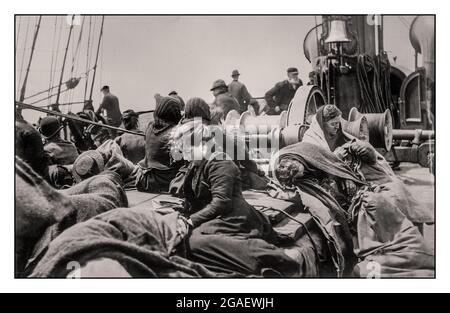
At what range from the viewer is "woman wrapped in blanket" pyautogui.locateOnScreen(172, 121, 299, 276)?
7.37m

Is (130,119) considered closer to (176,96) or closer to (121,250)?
(176,96)

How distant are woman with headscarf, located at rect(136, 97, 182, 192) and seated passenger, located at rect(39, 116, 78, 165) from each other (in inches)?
33.4

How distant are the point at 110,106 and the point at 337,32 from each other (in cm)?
264

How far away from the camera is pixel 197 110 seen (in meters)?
7.72

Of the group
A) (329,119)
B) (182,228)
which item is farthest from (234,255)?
(329,119)

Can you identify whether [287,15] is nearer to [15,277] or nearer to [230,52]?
[230,52]

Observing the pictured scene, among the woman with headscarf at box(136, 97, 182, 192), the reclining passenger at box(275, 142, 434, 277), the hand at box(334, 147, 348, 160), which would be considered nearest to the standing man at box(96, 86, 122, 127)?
the woman with headscarf at box(136, 97, 182, 192)

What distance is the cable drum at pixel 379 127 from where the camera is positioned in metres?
8.07

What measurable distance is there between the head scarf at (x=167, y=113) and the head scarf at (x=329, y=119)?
62.3 inches

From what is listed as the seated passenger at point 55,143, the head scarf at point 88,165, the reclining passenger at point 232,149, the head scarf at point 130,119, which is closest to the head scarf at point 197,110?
the reclining passenger at point 232,149

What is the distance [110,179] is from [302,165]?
2.09 meters

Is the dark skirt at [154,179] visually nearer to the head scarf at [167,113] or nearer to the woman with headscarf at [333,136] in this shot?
the head scarf at [167,113]

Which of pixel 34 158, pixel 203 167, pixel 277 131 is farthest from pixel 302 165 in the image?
pixel 34 158

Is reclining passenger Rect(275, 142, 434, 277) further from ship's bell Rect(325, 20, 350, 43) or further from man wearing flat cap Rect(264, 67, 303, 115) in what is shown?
ship's bell Rect(325, 20, 350, 43)
